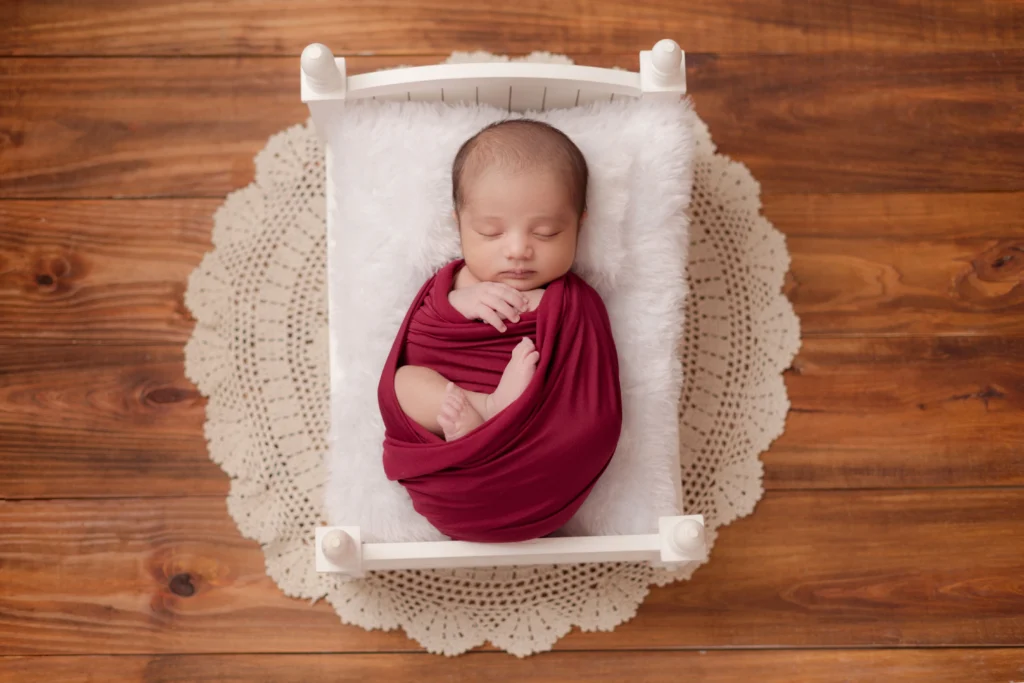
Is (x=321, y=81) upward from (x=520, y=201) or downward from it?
upward

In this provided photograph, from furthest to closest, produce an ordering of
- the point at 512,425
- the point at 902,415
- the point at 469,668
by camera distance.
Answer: the point at 902,415, the point at 469,668, the point at 512,425

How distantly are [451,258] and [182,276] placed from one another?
0.51m

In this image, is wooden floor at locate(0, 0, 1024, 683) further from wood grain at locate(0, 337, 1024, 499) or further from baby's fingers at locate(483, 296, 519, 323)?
baby's fingers at locate(483, 296, 519, 323)

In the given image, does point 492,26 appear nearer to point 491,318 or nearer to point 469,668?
point 491,318

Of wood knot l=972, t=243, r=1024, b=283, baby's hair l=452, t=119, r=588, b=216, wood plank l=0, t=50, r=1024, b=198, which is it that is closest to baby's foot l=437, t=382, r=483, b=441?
baby's hair l=452, t=119, r=588, b=216

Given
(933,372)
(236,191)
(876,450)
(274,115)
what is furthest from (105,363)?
(933,372)

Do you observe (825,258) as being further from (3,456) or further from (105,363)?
(3,456)

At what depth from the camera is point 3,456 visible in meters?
1.44

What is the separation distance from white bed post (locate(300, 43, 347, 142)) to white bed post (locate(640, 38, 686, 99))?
441 mm

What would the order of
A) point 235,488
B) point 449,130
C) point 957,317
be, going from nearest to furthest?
1. point 449,130
2. point 235,488
3. point 957,317

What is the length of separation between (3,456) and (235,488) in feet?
1.28

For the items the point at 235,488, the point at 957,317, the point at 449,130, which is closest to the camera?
the point at 449,130

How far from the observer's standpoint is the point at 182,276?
1.50m

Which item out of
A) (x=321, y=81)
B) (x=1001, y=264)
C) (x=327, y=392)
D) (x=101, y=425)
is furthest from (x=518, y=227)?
(x=1001, y=264)
